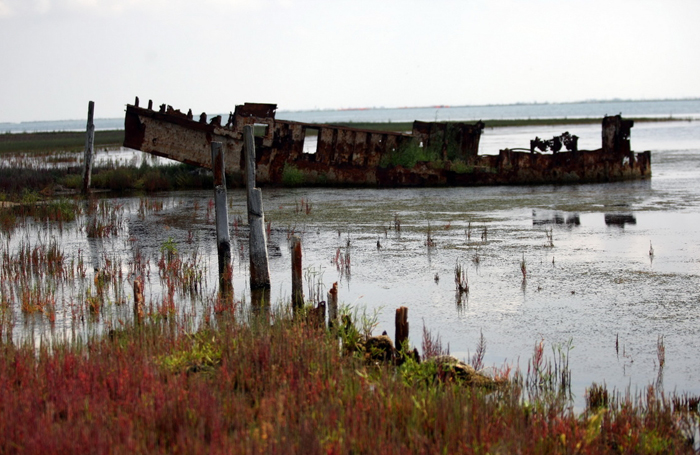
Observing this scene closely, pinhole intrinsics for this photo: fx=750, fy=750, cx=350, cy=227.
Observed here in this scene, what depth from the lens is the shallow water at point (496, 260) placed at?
23.0 feet

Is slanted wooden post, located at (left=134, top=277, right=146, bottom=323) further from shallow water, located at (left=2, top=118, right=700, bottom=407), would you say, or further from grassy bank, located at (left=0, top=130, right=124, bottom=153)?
grassy bank, located at (left=0, top=130, right=124, bottom=153)

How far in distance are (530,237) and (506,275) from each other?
2.96 m

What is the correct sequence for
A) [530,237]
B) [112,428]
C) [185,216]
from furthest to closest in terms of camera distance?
[185,216] → [530,237] → [112,428]

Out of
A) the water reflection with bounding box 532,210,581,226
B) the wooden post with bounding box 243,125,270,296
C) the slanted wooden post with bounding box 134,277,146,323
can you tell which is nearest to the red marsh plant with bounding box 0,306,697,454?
the slanted wooden post with bounding box 134,277,146,323

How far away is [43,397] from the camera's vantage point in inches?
181

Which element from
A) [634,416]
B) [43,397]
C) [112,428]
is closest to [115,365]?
[43,397]

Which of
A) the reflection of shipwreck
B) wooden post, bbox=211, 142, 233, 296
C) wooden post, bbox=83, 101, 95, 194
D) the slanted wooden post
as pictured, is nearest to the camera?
the slanted wooden post

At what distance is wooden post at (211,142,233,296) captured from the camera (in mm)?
9211

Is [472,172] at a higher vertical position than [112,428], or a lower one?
higher

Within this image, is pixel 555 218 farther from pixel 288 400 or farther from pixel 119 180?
pixel 119 180

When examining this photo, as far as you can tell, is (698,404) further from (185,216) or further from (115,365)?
(185,216)

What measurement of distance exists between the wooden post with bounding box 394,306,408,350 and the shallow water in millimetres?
620

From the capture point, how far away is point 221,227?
9617 mm

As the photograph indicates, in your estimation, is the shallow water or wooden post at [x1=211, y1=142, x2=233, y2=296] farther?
wooden post at [x1=211, y1=142, x2=233, y2=296]
